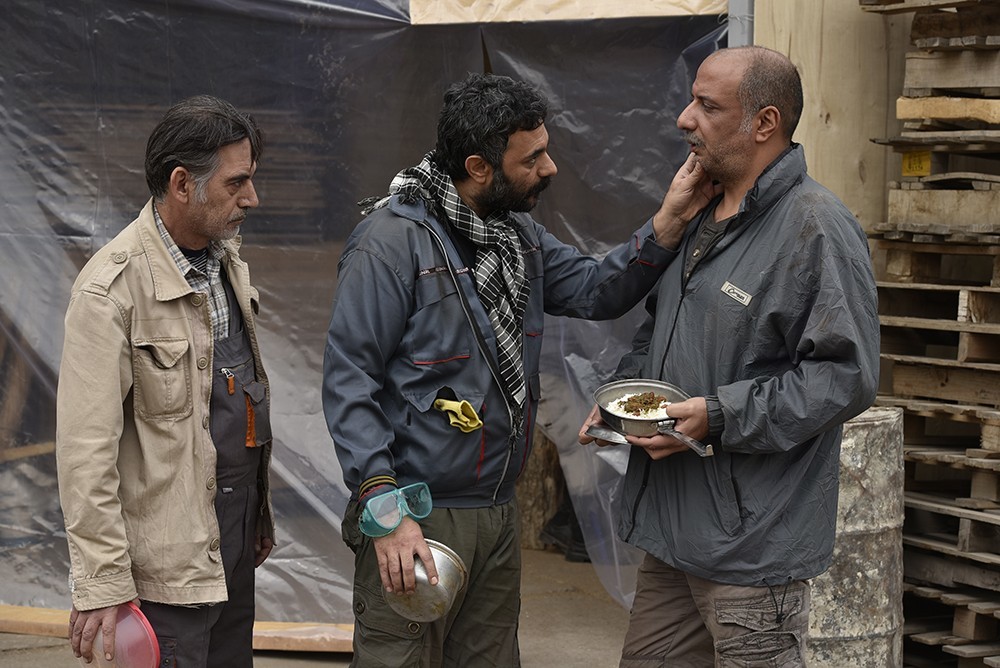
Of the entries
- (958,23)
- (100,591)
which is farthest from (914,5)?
(100,591)

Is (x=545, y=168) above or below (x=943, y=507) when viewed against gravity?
above

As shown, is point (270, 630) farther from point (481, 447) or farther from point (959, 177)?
point (959, 177)

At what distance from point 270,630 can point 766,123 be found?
9.12 feet

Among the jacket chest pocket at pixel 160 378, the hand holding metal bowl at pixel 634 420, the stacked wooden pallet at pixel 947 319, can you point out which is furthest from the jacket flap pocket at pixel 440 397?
the stacked wooden pallet at pixel 947 319

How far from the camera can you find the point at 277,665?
4.39 m

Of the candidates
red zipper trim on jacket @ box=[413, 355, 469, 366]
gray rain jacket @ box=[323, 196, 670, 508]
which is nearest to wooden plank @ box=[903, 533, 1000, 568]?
gray rain jacket @ box=[323, 196, 670, 508]

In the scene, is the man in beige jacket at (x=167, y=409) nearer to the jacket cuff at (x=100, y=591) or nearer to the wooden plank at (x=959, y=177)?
the jacket cuff at (x=100, y=591)

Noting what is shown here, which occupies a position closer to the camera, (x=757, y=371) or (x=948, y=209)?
(x=757, y=371)

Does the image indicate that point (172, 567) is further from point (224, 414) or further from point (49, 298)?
point (49, 298)

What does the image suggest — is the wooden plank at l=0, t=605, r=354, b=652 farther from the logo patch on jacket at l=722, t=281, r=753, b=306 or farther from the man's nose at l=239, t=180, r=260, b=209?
the logo patch on jacket at l=722, t=281, r=753, b=306

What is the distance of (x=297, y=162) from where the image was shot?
4414mm

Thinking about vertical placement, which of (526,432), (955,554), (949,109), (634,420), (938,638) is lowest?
(938,638)

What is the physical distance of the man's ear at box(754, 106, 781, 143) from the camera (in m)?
2.76

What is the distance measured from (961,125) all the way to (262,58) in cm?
244
